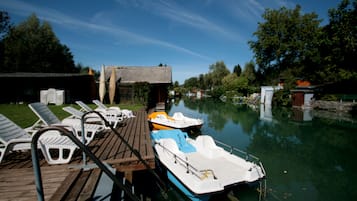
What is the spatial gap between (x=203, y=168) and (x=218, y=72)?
57356 millimetres

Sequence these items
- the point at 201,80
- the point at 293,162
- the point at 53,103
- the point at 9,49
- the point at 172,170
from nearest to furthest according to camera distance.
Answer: the point at 172,170 < the point at 293,162 < the point at 53,103 < the point at 9,49 < the point at 201,80

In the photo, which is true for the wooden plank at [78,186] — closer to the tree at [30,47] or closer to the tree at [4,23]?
the tree at [4,23]

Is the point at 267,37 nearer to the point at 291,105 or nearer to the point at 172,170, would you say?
the point at 291,105

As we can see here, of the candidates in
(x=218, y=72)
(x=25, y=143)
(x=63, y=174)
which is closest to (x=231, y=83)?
(x=218, y=72)

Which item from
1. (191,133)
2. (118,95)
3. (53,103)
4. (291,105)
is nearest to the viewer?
(191,133)

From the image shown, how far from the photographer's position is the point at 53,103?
616 inches

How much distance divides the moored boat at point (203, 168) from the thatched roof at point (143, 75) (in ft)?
48.9

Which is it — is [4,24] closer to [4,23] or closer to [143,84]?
[4,23]

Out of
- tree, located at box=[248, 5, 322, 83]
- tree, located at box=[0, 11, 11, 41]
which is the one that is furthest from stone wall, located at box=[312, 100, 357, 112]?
tree, located at box=[0, 11, 11, 41]

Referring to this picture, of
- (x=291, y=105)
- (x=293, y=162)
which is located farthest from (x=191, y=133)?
(x=291, y=105)

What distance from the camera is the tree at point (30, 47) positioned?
102 ft

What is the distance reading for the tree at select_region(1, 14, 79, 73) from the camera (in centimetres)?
3120

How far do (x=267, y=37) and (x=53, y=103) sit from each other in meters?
34.6

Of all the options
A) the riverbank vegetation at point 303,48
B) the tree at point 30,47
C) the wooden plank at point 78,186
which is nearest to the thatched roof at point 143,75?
the tree at point 30,47
